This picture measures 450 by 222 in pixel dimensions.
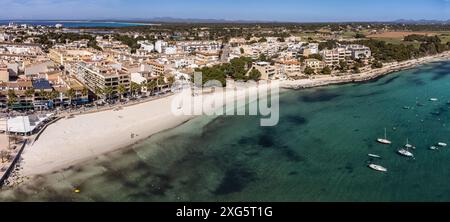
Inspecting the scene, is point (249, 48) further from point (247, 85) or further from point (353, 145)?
point (353, 145)

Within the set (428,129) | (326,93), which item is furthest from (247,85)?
(428,129)

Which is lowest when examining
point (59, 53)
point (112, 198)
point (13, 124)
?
point (112, 198)

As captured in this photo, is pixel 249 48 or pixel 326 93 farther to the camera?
pixel 249 48

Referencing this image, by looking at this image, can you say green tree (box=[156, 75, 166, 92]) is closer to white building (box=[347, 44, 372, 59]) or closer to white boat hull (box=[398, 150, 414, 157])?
white boat hull (box=[398, 150, 414, 157])

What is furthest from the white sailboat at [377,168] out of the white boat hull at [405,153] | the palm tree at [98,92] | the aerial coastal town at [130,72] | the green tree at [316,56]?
the green tree at [316,56]

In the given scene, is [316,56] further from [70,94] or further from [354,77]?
[70,94]
